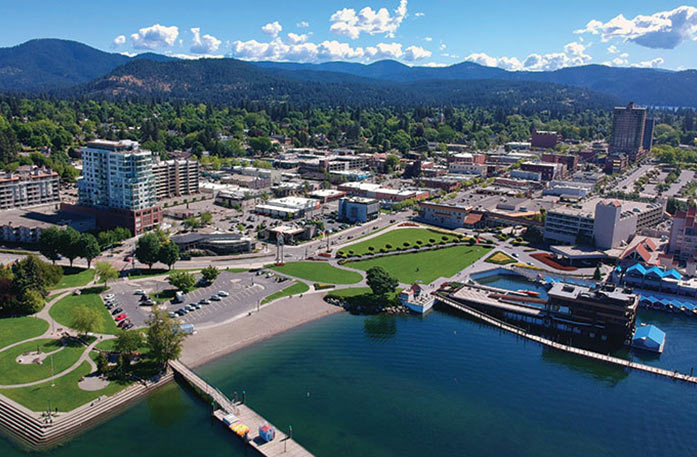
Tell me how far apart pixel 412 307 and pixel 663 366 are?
24.8 metres

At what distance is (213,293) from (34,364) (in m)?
20.6

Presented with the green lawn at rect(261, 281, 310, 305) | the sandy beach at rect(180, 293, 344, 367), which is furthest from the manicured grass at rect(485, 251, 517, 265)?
the green lawn at rect(261, 281, 310, 305)

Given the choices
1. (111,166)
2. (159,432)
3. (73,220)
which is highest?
(111,166)

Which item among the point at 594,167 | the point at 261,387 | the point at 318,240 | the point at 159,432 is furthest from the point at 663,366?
the point at 594,167

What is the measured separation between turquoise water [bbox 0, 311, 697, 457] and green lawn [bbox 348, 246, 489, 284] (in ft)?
54.1

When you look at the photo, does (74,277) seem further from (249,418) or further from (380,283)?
(249,418)

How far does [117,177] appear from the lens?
8219 centimetres

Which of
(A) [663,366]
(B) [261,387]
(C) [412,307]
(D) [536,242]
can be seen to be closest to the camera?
(B) [261,387]

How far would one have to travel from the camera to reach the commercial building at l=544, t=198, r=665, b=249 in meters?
83.5

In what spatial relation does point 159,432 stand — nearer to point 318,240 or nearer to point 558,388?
point 558,388

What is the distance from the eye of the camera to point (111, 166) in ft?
271

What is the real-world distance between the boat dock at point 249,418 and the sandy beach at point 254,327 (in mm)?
2126

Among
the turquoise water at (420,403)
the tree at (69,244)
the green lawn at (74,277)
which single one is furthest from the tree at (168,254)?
the turquoise water at (420,403)

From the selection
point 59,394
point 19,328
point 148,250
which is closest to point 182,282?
point 148,250
